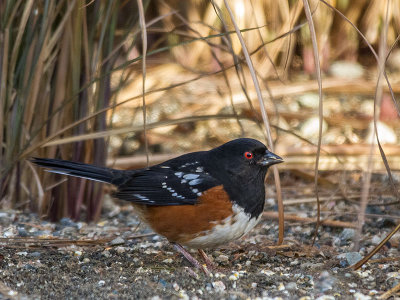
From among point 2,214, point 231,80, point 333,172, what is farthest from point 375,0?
point 2,214

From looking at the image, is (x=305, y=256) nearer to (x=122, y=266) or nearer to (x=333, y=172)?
(x=122, y=266)

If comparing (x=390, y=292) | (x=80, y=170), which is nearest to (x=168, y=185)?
(x=80, y=170)

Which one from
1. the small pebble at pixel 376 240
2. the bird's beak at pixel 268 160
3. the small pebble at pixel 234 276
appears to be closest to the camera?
the small pebble at pixel 234 276

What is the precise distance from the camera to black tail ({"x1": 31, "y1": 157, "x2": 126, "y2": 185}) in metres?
2.81

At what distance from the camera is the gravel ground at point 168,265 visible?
233cm

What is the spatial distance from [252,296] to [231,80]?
3.58 meters

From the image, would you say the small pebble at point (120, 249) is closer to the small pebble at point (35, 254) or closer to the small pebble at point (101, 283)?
the small pebble at point (35, 254)

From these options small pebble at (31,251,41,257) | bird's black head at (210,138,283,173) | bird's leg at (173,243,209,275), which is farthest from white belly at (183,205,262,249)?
small pebble at (31,251,41,257)

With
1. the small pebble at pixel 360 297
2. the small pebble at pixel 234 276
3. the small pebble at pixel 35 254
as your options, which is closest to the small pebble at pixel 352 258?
the small pebble at pixel 360 297

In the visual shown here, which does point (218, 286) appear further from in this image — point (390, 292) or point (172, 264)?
point (390, 292)

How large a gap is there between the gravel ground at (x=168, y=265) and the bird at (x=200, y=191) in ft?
0.45

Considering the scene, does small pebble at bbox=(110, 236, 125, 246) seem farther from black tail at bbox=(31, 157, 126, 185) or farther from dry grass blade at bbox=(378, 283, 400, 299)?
dry grass blade at bbox=(378, 283, 400, 299)

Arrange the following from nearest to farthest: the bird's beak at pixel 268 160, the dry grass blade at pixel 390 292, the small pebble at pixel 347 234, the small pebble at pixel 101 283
→ 1. the dry grass blade at pixel 390 292
2. the small pebble at pixel 101 283
3. the bird's beak at pixel 268 160
4. the small pebble at pixel 347 234

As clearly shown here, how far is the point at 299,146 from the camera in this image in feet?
15.5
